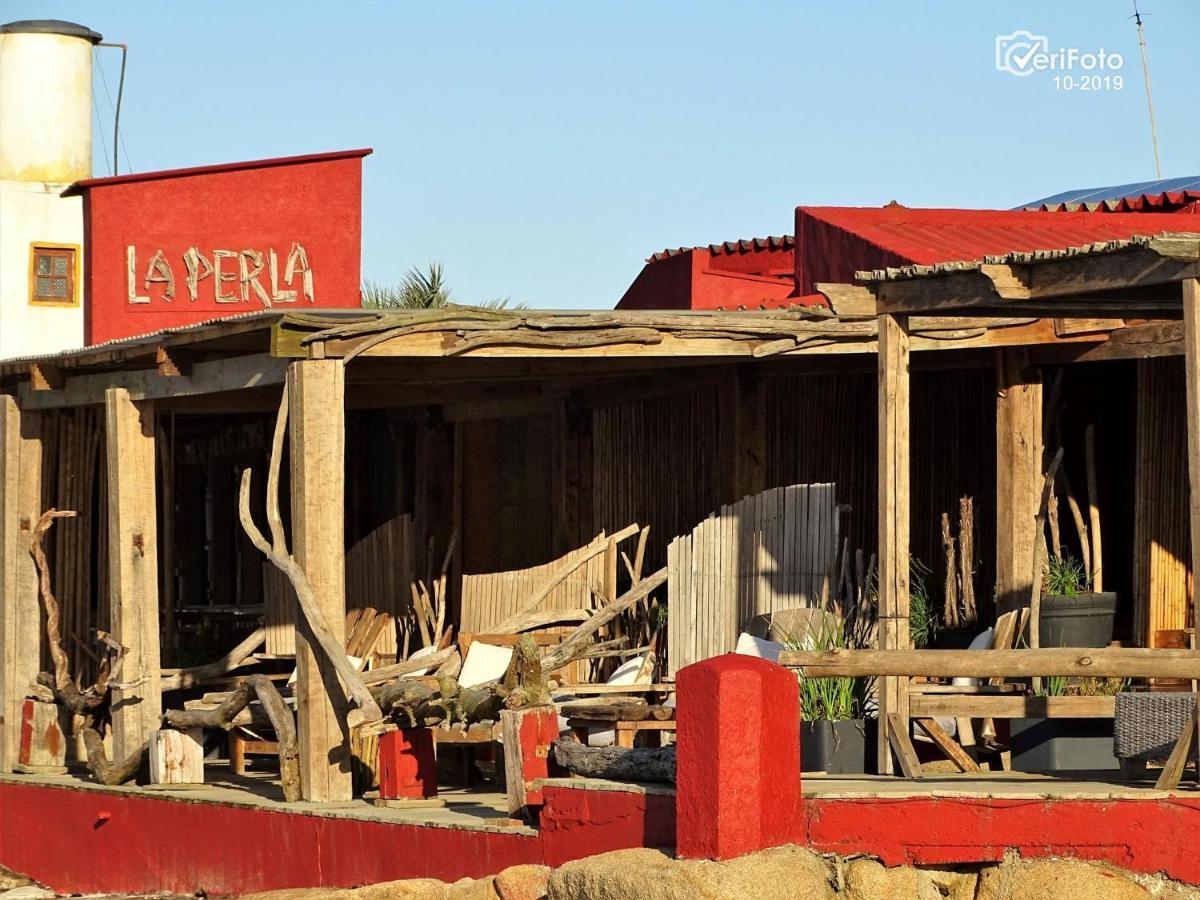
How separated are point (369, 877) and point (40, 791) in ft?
14.3

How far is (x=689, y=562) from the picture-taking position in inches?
530

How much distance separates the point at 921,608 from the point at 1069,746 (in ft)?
7.98

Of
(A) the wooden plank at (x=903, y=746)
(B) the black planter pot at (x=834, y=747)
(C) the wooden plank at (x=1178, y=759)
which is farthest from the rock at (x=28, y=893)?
(C) the wooden plank at (x=1178, y=759)

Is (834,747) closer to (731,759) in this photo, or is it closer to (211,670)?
(731,759)

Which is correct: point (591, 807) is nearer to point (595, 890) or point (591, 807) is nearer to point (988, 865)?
point (595, 890)

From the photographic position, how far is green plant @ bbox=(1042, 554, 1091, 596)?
11828 millimetres

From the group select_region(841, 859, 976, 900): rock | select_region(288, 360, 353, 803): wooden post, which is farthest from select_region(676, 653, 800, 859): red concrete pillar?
select_region(288, 360, 353, 803): wooden post

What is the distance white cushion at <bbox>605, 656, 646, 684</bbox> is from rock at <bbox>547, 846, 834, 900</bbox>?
536 cm

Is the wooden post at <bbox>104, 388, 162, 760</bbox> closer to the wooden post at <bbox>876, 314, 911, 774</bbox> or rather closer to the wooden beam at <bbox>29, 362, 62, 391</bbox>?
the wooden beam at <bbox>29, 362, 62, 391</bbox>

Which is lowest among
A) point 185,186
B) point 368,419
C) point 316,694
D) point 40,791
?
point 40,791

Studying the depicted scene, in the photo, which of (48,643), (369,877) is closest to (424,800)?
(369,877)

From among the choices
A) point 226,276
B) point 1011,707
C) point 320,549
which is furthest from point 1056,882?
point 226,276

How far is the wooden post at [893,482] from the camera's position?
33.2 feet

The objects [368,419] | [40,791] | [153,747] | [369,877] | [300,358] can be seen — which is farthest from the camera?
[368,419]
